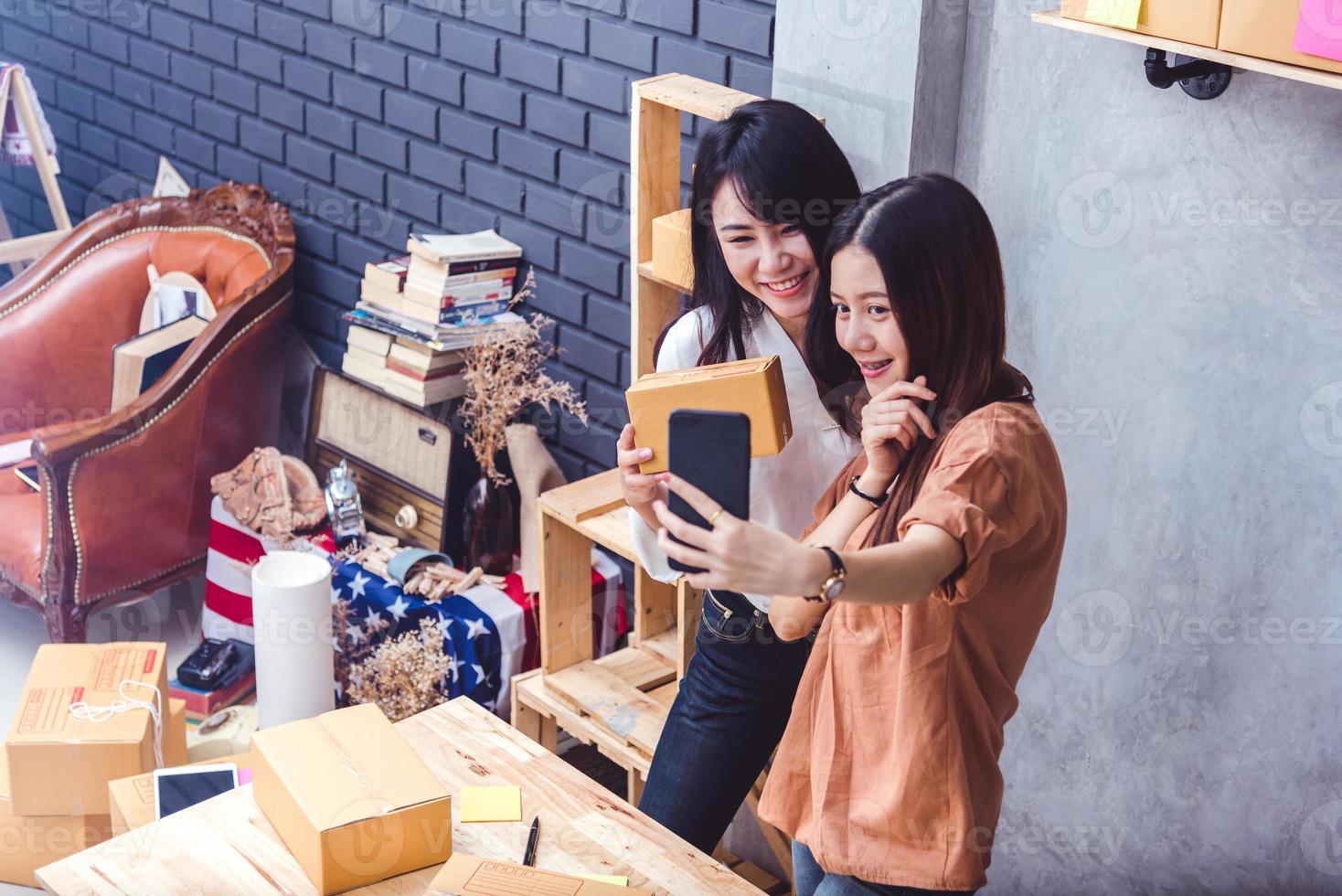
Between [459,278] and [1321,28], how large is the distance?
213 cm

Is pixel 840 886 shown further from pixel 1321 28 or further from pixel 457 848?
pixel 1321 28

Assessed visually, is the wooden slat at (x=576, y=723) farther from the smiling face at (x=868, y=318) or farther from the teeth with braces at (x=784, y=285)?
the smiling face at (x=868, y=318)

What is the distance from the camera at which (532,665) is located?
10.8 ft

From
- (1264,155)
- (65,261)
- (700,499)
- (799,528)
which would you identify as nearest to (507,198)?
(65,261)

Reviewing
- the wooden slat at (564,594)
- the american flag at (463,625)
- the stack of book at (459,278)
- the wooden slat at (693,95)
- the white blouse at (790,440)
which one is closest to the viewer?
the white blouse at (790,440)

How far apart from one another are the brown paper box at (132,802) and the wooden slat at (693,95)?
153 centimetres

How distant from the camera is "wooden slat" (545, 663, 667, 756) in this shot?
2.73 metres

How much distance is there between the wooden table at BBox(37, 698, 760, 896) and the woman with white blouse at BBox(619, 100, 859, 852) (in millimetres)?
237

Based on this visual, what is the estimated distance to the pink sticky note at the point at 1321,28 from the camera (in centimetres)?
168

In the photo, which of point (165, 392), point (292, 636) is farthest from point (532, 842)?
point (165, 392)

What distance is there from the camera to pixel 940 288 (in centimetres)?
152

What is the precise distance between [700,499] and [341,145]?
2.85 metres

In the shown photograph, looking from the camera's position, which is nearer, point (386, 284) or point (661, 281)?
point (661, 281)

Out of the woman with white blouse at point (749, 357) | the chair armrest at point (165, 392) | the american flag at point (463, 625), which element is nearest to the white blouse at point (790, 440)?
the woman with white blouse at point (749, 357)
